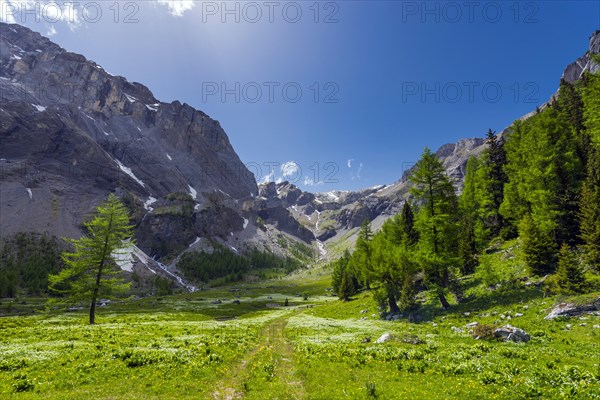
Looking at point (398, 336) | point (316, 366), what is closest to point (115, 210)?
point (316, 366)

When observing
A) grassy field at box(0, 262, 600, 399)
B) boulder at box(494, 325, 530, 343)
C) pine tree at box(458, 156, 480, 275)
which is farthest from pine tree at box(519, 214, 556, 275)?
boulder at box(494, 325, 530, 343)

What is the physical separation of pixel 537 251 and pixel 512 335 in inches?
716

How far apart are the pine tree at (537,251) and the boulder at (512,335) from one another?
55.4ft

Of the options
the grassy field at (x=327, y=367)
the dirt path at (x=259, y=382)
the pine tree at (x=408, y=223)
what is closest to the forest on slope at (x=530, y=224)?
the grassy field at (x=327, y=367)

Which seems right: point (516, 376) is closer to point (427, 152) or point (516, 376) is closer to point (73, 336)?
point (427, 152)

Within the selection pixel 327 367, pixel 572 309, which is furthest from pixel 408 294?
pixel 327 367

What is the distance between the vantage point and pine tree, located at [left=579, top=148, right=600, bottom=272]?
98.8 ft

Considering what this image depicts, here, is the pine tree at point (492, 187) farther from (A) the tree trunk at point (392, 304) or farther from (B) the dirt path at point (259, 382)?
(B) the dirt path at point (259, 382)

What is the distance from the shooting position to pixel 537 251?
35.1 metres

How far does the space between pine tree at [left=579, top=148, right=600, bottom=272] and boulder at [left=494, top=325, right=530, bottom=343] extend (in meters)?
15.4

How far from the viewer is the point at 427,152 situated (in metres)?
37.7

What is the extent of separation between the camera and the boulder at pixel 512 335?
73.0ft

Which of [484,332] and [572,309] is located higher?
[572,309]

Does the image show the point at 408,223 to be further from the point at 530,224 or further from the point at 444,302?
the point at 444,302
